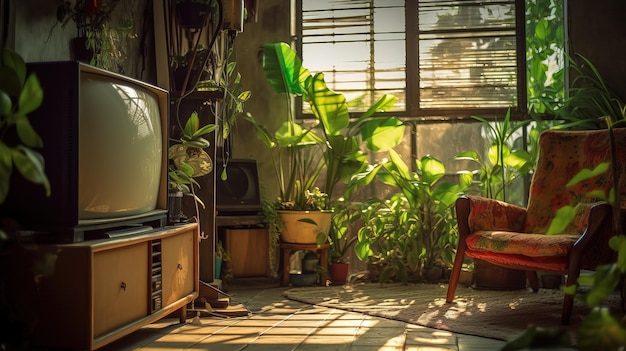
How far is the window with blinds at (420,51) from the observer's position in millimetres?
5012

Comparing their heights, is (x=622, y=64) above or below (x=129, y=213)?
above

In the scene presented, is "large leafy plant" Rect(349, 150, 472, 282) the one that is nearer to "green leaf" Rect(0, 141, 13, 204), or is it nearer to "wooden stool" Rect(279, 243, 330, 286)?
"wooden stool" Rect(279, 243, 330, 286)

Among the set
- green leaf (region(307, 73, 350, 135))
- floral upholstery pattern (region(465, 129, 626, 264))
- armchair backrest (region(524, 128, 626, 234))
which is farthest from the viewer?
green leaf (region(307, 73, 350, 135))

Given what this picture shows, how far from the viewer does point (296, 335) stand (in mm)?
3035

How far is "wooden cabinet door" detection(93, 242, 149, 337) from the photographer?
2.28 meters

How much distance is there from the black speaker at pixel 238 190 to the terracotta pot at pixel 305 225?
21 centimetres

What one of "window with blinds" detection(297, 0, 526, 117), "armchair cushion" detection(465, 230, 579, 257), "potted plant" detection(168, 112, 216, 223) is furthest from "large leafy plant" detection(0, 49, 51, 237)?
"window with blinds" detection(297, 0, 526, 117)

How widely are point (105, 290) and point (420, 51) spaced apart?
331cm

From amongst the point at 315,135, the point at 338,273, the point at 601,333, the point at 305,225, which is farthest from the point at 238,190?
the point at 601,333

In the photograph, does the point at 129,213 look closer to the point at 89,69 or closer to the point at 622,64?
the point at 89,69

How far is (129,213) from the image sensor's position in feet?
8.70

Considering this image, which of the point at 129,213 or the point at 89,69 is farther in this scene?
the point at 129,213

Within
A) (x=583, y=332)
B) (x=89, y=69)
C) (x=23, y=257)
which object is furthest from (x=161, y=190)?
(x=583, y=332)

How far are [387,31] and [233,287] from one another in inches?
80.2
